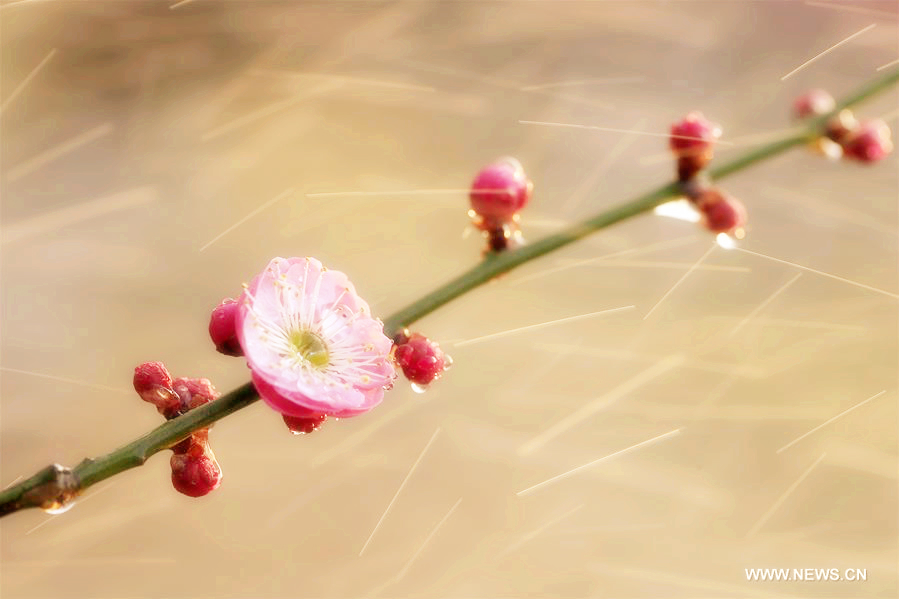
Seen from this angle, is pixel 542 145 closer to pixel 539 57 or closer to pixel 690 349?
pixel 539 57

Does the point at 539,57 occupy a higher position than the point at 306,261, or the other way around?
the point at 306,261

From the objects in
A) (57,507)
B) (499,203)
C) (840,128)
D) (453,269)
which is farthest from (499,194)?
(453,269)

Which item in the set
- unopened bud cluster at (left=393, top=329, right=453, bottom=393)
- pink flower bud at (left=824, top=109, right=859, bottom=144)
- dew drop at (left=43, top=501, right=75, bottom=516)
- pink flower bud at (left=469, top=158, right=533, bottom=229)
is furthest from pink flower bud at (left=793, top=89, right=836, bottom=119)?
dew drop at (left=43, top=501, right=75, bottom=516)

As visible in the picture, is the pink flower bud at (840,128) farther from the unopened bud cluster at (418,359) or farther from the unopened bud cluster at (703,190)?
the unopened bud cluster at (418,359)

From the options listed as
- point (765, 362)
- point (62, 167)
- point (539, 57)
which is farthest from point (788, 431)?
point (62, 167)

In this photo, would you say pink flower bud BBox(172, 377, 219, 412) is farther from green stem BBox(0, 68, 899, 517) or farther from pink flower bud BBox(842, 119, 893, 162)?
pink flower bud BBox(842, 119, 893, 162)
